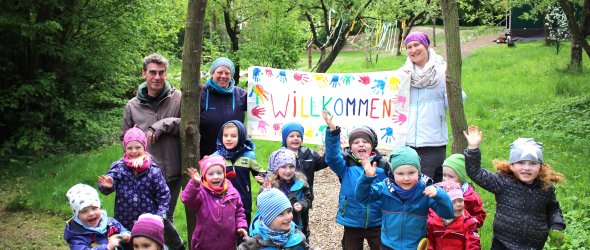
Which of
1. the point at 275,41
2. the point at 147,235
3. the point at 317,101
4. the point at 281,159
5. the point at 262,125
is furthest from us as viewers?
the point at 275,41

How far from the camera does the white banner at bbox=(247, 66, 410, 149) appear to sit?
627 cm

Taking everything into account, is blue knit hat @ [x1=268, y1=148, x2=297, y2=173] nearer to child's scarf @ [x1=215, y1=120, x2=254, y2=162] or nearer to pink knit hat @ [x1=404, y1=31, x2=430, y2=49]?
child's scarf @ [x1=215, y1=120, x2=254, y2=162]

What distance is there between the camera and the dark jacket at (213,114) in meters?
5.39

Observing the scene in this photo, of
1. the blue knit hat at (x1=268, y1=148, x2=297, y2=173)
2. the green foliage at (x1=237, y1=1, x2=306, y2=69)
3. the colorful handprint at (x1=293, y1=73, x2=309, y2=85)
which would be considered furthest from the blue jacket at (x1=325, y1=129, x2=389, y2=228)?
the green foliage at (x1=237, y1=1, x2=306, y2=69)

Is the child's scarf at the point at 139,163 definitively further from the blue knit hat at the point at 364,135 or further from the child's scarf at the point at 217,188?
the blue knit hat at the point at 364,135

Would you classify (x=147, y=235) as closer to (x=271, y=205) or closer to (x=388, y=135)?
(x=271, y=205)

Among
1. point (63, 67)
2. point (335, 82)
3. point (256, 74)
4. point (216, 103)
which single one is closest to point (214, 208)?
point (216, 103)

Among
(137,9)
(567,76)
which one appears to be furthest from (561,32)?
(137,9)

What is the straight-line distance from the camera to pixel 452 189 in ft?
14.3

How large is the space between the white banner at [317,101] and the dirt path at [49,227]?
118cm

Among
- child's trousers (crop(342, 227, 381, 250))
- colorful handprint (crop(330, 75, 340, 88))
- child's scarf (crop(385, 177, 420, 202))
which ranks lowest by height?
child's trousers (crop(342, 227, 381, 250))

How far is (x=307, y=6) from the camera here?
45.6ft

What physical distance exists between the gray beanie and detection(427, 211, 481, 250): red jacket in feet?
2.04

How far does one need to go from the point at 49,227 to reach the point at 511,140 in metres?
8.06
